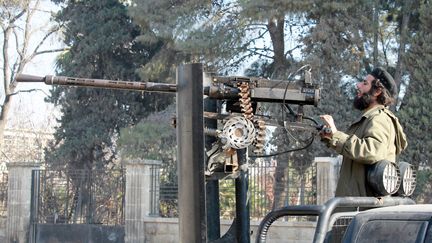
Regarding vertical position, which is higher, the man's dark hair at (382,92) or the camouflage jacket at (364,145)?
the man's dark hair at (382,92)

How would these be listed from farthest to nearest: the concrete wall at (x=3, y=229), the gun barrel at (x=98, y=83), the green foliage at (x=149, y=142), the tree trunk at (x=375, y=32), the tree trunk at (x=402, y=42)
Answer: the green foliage at (x=149, y=142) < the tree trunk at (x=375, y=32) < the tree trunk at (x=402, y=42) < the concrete wall at (x=3, y=229) < the gun barrel at (x=98, y=83)

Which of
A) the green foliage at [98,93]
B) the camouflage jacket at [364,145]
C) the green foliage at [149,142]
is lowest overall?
the camouflage jacket at [364,145]

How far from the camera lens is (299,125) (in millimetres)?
4242

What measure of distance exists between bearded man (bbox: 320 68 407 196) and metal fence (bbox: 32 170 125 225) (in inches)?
548

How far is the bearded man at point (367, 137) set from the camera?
4098 mm

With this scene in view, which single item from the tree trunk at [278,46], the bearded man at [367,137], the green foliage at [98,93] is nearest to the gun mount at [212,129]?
the bearded man at [367,137]

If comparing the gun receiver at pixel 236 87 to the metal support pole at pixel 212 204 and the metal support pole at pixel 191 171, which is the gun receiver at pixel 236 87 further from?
the metal support pole at pixel 191 171

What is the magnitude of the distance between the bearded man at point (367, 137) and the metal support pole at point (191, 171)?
937 millimetres

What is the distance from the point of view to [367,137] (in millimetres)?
4168

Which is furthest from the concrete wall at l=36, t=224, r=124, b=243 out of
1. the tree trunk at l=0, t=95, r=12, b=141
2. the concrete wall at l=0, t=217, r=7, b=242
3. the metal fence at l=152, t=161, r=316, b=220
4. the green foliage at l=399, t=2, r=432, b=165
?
the tree trunk at l=0, t=95, r=12, b=141

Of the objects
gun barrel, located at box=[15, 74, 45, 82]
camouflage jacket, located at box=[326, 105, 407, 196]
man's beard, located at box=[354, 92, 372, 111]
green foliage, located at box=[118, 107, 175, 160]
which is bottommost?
camouflage jacket, located at box=[326, 105, 407, 196]

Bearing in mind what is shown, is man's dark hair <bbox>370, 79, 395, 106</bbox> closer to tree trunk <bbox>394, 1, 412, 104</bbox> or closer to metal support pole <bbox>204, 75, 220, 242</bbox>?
metal support pole <bbox>204, 75, 220, 242</bbox>

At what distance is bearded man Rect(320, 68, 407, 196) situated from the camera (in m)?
4.10

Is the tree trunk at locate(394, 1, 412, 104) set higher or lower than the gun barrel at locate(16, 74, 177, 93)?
higher
